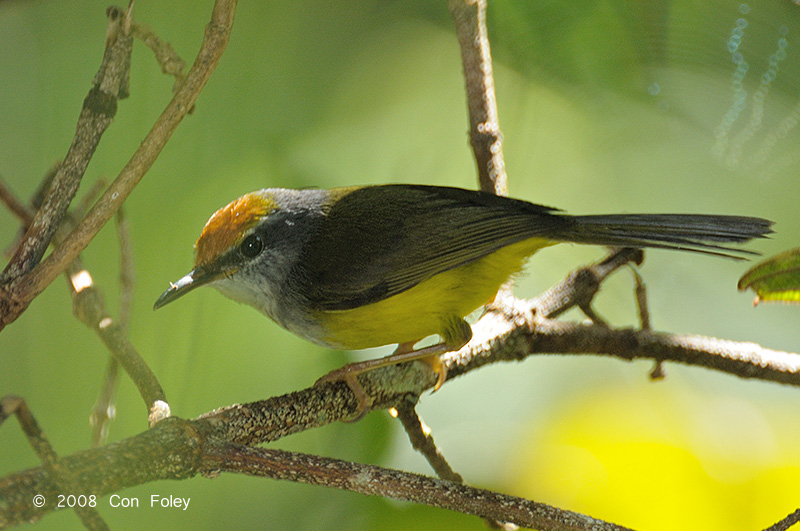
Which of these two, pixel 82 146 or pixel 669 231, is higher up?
pixel 669 231

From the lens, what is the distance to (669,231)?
1.41 metres

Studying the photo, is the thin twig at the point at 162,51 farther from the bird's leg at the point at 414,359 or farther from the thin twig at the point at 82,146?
the bird's leg at the point at 414,359

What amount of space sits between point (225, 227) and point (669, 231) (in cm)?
94

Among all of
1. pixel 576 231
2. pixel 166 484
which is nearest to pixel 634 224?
pixel 576 231

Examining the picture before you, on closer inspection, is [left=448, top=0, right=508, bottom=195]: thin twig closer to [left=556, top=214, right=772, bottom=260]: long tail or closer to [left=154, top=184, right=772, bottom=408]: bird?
[left=154, top=184, right=772, bottom=408]: bird

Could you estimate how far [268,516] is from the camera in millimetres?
1272

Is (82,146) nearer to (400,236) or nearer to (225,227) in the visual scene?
(225,227)

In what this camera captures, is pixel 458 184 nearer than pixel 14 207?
No

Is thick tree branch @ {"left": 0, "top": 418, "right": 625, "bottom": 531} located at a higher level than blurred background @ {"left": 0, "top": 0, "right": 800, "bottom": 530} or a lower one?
lower

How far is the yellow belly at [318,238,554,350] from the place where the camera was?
1372 mm

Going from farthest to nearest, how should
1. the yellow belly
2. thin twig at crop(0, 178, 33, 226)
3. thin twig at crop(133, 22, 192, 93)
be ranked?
the yellow belly
thin twig at crop(0, 178, 33, 226)
thin twig at crop(133, 22, 192, 93)

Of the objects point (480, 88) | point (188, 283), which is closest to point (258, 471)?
point (188, 283)

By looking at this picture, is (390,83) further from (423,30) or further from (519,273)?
(519,273)

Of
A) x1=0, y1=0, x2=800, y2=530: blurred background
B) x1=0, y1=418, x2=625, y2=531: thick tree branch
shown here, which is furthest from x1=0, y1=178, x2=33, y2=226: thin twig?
x1=0, y1=418, x2=625, y2=531: thick tree branch
